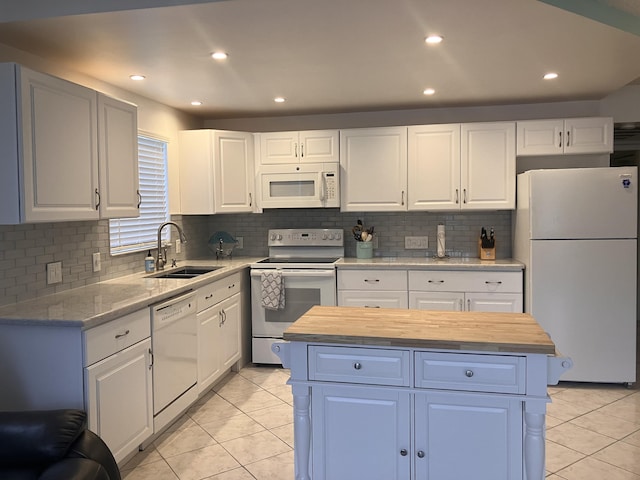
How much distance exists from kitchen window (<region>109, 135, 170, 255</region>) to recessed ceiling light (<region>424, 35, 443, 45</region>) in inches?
92.5

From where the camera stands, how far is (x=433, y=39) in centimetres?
270

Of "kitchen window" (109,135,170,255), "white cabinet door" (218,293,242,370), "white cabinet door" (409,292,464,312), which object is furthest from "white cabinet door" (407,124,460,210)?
"kitchen window" (109,135,170,255)

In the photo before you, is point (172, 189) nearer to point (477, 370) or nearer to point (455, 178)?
point (455, 178)

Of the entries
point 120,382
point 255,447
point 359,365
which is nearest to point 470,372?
point 359,365

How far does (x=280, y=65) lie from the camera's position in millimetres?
3176

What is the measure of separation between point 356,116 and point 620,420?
10.7 ft

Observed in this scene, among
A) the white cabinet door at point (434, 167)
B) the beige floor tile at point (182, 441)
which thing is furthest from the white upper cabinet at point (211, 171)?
the beige floor tile at point (182, 441)

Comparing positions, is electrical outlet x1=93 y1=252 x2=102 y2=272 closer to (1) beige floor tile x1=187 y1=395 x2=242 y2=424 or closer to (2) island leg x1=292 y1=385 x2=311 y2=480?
(1) beige floor tile x1=187 y1=395 x2=242 y2=424

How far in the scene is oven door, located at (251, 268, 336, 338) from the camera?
4355mm

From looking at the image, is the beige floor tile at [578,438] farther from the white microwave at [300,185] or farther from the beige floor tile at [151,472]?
the white microwave at [300,185]

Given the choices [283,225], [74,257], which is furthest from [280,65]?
[283,225]

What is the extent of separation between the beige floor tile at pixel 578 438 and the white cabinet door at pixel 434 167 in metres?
1.95

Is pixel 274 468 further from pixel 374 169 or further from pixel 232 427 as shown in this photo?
pixel 374 169

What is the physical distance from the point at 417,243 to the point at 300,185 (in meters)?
1.25
